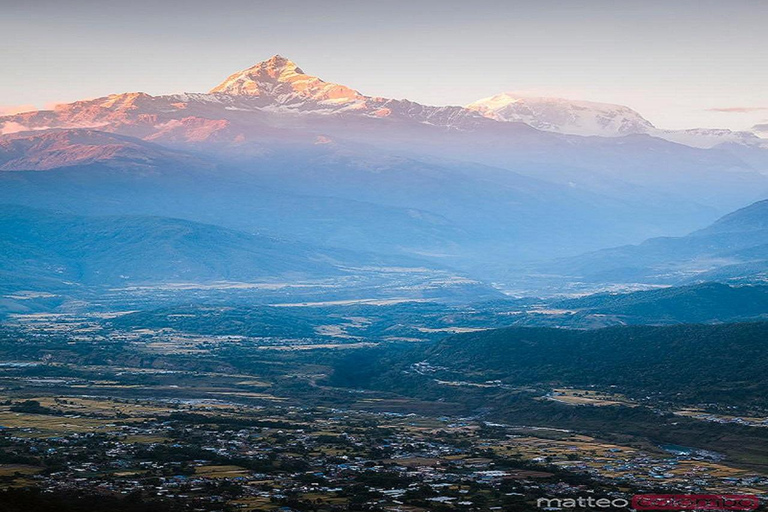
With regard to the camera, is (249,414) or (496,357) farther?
(496,357)

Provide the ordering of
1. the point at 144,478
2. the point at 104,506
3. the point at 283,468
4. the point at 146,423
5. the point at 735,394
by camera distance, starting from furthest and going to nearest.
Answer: the point at 735,394 < the point at 146,423 < the point at 283,468 < the point at 144,478 < the point at 104,506

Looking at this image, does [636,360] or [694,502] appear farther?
[636,360]

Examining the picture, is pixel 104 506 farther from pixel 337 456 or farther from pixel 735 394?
pixel 735 394

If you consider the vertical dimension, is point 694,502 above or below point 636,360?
below

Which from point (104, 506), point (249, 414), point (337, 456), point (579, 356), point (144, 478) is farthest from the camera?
point (579, 356)

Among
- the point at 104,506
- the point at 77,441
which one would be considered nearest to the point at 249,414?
the point at 77,441

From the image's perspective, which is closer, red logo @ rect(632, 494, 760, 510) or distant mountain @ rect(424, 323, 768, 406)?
red logo @ rect(632, 494, 760, 510)

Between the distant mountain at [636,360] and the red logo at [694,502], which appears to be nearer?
the red logo at [694,502]
